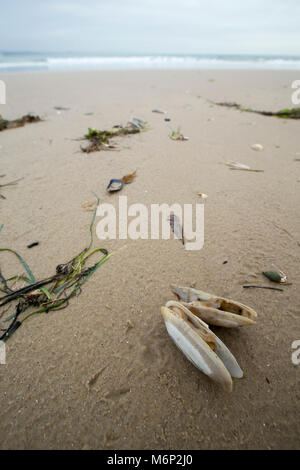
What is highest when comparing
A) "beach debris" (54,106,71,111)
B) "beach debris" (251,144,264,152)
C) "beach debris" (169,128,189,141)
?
"beach debris" (54,106,71,111)

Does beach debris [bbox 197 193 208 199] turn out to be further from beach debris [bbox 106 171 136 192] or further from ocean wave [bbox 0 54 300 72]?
ocean wave [bbox 0 54 300 72]

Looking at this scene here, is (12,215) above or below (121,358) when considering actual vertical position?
above

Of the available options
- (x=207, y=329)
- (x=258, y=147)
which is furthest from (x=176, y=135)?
(x=207, y=329)

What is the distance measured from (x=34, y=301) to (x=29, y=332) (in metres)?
0.20

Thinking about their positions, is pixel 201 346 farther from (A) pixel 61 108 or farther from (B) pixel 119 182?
(A) pixel 61 108

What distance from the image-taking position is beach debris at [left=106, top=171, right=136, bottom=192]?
2445 millimetres

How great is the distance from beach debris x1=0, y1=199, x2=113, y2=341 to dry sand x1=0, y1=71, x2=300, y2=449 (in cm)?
6

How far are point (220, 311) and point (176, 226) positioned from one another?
3.27 ft

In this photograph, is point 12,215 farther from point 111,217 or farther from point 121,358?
point 121,358

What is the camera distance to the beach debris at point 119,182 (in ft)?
8.02

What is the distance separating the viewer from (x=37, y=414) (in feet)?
3.36

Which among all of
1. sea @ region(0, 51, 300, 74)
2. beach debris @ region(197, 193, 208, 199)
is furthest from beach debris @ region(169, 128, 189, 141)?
sea @ region(0, 51, 300, 74)

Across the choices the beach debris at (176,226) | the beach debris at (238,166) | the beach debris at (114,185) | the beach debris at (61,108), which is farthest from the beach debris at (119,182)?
the beach debris at (61,108)
